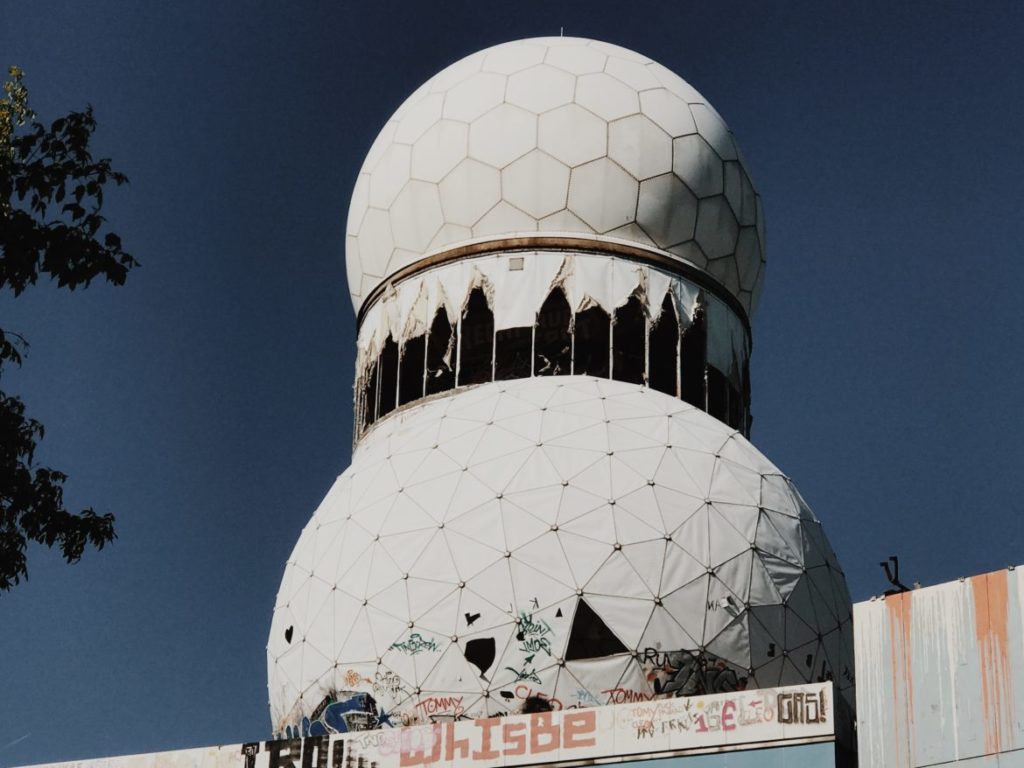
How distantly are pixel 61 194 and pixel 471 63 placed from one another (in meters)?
19.7

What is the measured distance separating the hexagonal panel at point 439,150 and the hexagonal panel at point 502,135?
229 mm

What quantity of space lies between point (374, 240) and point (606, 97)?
5.06 meters

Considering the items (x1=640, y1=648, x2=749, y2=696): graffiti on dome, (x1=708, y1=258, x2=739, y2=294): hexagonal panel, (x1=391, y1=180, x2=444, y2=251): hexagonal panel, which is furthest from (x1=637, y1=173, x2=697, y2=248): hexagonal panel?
(x1=640, y1=648, x2=749, y2=696): graffiti on dome

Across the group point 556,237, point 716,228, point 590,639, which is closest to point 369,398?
point 556,237

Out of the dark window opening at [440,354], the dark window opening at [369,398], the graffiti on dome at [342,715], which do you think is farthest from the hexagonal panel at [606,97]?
the graffiti on dome at [342,715]

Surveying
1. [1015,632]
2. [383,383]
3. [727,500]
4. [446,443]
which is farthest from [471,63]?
[1015,632]

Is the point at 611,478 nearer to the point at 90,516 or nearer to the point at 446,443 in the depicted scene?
the point at 446,443

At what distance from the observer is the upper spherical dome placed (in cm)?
3366

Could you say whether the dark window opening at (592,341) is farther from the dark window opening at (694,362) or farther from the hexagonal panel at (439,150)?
the hexagonal panel at (439,150)

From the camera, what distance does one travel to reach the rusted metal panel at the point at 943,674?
21.6 m

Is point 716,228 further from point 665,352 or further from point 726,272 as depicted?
point 665,352

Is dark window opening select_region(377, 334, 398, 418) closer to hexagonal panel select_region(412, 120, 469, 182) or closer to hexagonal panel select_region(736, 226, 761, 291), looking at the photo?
hexagonal panel select_region(412, 120, 469, 182)

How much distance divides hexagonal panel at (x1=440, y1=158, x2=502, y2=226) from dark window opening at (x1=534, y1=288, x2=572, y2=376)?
2.30m

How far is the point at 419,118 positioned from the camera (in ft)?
117
